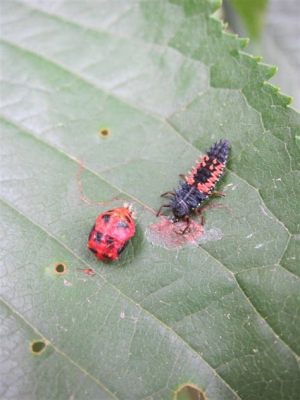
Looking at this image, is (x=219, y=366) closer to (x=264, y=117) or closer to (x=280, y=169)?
(x=280, y=169)

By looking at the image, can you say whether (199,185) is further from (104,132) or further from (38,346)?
(38,346)

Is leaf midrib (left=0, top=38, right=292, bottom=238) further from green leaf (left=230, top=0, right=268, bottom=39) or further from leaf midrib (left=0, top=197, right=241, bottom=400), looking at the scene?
green leaf (left=230, top=0, right=268, bottom=39)

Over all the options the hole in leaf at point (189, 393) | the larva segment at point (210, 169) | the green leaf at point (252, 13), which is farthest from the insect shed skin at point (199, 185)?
the green leaf at point (252, 13)

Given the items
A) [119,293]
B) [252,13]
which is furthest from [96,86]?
[252,13]

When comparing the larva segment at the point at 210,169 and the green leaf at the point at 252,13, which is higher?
the green leaf at the point at 252,13

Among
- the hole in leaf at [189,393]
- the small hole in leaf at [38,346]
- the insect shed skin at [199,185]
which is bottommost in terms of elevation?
the small hole in leaf at [38,346]

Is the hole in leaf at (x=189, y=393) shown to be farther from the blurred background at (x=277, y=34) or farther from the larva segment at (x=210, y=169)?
the blurred background at (x=277, y=34)

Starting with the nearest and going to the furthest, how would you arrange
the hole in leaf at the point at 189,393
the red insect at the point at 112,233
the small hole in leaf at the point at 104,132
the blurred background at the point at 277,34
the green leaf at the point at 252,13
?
the hole in leaf at the point at 189,393, the red insect at the point at 112,233, the small hole in leaf at the point at 104,132, the green leaf at the point at 252,13, the blurred background at the point at 277,34
